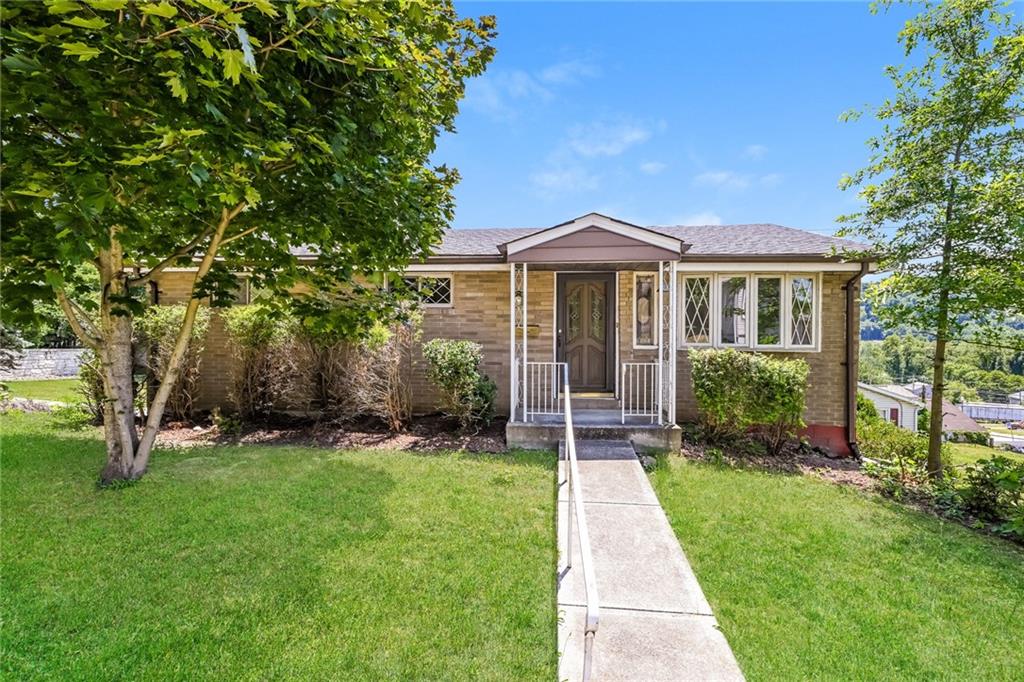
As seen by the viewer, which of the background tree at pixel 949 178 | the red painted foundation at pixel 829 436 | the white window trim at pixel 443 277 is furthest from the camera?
the white window trim at pixel 443 277

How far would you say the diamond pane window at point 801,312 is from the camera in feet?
25.3

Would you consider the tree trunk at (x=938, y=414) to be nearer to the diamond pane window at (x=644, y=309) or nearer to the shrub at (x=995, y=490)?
the shrub at (x=995, y=490)

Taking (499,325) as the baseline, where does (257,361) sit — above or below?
below

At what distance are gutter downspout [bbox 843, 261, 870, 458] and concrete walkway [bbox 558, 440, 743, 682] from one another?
529 cm

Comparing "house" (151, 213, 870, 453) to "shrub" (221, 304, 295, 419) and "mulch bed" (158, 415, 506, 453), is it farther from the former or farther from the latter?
"shrub" (221, 304, 295, 419)

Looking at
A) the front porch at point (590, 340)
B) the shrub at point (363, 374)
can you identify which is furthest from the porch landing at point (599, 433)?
the shrub at point (363, 374)

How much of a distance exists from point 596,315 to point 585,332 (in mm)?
400

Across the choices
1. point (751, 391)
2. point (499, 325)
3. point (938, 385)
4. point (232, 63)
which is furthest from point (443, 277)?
point (938, 385)

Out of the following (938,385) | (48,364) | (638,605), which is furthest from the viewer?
(48,364)

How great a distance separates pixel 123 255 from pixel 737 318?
30.3 ft

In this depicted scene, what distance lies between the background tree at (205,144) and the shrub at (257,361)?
2004 millimetres

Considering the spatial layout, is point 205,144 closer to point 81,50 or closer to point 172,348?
point 81,50

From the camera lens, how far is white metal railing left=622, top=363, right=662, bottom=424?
7.56 metres

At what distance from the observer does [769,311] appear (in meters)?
7.92
